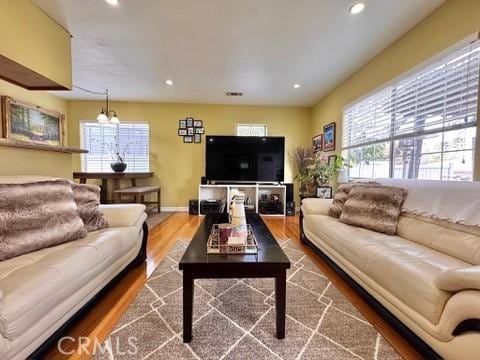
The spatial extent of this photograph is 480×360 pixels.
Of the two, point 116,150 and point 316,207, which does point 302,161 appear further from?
point 116,150

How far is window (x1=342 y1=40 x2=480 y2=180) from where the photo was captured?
1.87 meters

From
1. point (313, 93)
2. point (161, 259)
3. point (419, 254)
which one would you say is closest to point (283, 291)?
point (419, 254)

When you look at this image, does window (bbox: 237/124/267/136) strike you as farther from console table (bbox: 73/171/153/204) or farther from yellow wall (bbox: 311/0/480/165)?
console table (bbox: 73/171/153/204)

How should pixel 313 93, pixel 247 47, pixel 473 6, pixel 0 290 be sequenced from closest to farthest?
pixel 0 290, pixel 473 6, pixel 247 47, pixel 313 93

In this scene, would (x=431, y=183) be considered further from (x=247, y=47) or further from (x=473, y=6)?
(x=247, y=47)

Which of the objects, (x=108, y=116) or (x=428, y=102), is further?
(x=108, y=116)

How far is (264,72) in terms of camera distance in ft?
11.3

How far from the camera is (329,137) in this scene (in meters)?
4.29

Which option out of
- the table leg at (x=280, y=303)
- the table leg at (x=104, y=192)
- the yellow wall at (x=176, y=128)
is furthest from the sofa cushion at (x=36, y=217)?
the yellow wall at (x=176, y=128)

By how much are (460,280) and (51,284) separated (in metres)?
1.86

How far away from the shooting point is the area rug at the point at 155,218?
392 cm

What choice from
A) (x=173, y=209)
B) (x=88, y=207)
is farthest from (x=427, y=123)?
(x=173, y=209)

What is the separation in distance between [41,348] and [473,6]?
3.60 m

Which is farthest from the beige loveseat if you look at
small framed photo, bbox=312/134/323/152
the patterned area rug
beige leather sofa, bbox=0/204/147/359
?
small framed photo, bbox=312/134/323/152
